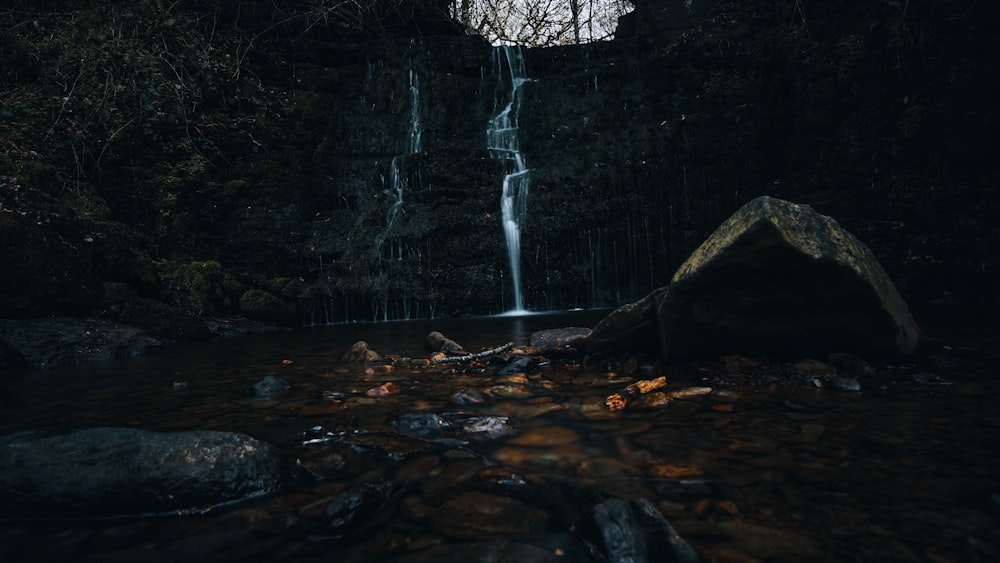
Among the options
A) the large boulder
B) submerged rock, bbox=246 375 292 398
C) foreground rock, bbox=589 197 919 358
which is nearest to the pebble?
foreground rock, bbox=589 197 919 358

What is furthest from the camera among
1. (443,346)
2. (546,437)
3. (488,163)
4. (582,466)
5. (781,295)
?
(488,163)

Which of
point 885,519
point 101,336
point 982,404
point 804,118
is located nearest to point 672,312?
point 982,404

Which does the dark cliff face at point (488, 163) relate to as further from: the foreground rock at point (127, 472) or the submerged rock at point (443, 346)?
the foreground rock at point (127, 472)

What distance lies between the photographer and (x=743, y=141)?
32.8ft

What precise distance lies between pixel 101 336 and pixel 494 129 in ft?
32.9

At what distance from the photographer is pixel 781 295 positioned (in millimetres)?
3086

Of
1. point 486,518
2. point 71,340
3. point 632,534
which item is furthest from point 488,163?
point 632,534

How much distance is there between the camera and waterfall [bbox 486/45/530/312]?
1058 centimetres

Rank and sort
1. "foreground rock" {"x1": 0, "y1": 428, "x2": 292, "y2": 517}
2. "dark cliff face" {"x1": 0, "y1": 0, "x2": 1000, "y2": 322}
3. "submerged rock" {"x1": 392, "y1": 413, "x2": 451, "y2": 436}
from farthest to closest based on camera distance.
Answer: "dark cliff face" {"x1": 0, "y1": 0, "x2": 1000, "y2": 322}
"submerged rock" {"x1": 392, "y1": 413, "x2": 451, "y2": 436}
"foreground rock" {"x1": 0, "y1": 428, "x2": 292, "y2": 517}

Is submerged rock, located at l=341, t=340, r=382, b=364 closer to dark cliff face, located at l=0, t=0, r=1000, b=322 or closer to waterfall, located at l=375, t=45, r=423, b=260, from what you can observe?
dark cliff face, located at l=0, t=0, r=1000, b=322

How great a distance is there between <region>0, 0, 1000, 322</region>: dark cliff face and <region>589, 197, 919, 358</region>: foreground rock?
5117 millimetres

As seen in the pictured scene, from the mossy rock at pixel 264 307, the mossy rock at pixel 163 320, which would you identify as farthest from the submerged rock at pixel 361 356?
the mossy rock at pixel 264 307

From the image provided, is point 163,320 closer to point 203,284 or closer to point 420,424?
point 203,284

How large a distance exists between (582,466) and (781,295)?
201 centimetres
